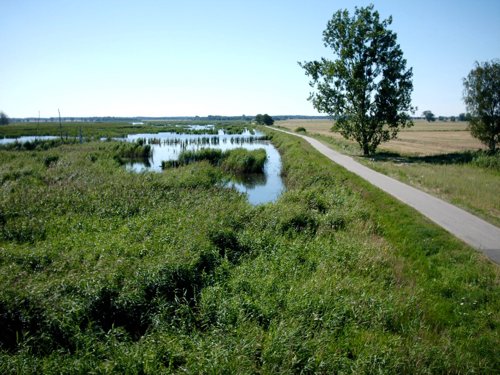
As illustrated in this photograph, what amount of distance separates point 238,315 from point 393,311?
3.24 meters

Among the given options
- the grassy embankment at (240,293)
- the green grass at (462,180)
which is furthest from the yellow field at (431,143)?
the grassy embankment at (240,293)

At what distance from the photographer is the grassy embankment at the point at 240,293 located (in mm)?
5879

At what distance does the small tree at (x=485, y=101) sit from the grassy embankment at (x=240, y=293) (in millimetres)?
24970

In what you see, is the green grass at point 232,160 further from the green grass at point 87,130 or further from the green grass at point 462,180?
the green grass at point 87,130

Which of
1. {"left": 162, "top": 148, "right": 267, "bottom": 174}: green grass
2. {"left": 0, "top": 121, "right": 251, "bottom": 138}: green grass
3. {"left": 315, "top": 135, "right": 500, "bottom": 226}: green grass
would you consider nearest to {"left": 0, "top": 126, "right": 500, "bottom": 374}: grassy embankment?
{"left": 315, "top": 135, "right": 500, "bottom": 226}: green grass

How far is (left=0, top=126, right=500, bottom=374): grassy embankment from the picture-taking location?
5879 mm

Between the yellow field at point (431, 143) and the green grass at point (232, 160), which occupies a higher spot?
the yellow field at point (431, 143)

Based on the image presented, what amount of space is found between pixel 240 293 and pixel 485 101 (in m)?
33.1

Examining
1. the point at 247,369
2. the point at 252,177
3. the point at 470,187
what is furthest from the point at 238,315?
the point at 252,177

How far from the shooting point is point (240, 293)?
789 centimetres

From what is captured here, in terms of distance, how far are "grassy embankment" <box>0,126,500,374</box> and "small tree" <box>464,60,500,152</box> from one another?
25.0 meters

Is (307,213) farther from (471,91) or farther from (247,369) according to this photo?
(471,91)

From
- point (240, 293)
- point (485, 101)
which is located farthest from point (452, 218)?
point (485, 101)

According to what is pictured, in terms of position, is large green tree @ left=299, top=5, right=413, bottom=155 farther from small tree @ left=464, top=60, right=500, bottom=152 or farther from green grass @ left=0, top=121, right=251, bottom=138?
green grass @ left=0, top=121, right=251, bottom=138
